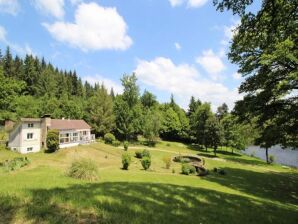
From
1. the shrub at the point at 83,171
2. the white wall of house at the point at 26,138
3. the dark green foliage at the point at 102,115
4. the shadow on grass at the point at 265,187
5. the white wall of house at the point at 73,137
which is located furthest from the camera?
the dark green foliage at the point at 102,115

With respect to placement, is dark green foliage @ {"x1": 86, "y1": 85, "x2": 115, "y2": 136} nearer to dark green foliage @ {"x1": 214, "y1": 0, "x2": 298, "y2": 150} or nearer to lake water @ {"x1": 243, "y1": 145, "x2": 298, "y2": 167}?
lake water @ {"x1": 243, "y1": 145, "x2": 298, "y2": 167}

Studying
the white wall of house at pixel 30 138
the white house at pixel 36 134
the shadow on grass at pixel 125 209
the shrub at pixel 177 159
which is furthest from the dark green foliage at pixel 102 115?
the shadow on grass at pixel 125 209

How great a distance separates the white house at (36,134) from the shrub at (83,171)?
29.1 metres

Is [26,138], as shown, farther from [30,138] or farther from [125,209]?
→ [125,209]

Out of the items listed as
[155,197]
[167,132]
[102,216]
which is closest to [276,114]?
[155,197]

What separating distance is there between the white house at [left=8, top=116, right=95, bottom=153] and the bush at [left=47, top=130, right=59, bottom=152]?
2779mm

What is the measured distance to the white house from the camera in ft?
135

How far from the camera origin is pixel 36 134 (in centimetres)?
4328

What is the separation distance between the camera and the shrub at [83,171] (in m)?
15.9

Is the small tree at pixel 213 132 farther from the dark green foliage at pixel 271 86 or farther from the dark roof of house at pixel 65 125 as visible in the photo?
the dark green foliage at pixel 271 86

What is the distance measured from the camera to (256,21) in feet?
31.5

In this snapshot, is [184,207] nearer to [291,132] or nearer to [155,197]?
[155,197]

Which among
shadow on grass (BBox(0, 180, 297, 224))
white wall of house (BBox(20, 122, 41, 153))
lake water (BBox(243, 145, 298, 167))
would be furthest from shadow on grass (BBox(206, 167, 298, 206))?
lake water (BBox(243, 145, 298, 167))

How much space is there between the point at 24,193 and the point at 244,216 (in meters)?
7.42
